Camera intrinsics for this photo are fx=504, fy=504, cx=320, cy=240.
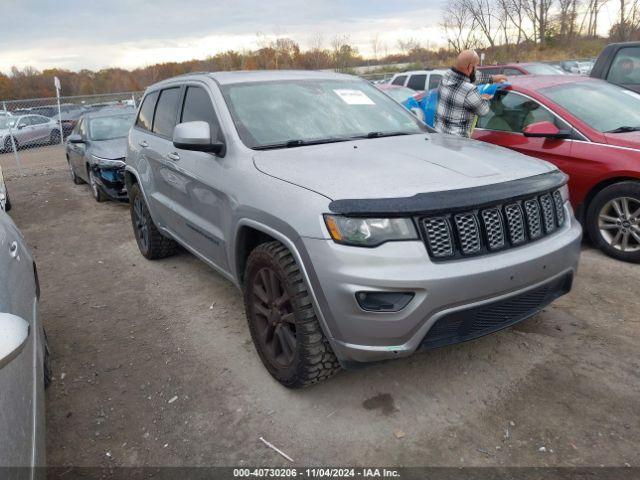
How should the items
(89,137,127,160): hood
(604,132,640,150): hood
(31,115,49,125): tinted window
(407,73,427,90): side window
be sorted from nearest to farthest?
1. (604,132,640,150): hood
2. (89,137,127,160): hood
3. (407,73,427,90): side window
4. (31,115,49,125): tinted window

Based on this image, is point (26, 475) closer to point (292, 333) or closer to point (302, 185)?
point (292, 333)

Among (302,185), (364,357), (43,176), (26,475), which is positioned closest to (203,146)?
(302,185)

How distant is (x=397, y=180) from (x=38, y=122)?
69.9 ft

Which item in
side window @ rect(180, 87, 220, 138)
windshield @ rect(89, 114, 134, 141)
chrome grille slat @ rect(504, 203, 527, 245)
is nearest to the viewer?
chrome grille slat @ rect(504, 203, 527, 245)

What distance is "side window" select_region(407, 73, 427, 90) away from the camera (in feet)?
47.8

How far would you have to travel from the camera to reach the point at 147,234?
16.8 ft

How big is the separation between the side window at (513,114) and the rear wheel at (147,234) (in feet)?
12.0

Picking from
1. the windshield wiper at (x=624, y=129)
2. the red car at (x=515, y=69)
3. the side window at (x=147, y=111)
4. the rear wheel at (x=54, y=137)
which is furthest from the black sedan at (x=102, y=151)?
the rear wheel at (x=54, y=137)

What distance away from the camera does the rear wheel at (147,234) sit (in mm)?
5008

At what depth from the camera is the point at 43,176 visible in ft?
40.5

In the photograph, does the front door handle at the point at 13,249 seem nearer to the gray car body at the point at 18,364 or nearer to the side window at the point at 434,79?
the gray car body at the point at 18,364

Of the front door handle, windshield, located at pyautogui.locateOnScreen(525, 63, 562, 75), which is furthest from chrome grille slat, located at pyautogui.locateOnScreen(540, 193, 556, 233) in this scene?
windshield, located at pyautogui.locateOnScreen(525, 63, 562, 75)

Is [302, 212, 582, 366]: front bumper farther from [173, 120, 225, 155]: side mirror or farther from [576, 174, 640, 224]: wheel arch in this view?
[576, 174, 640, 224]: wheel arch

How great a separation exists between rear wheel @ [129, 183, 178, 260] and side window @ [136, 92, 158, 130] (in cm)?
62
